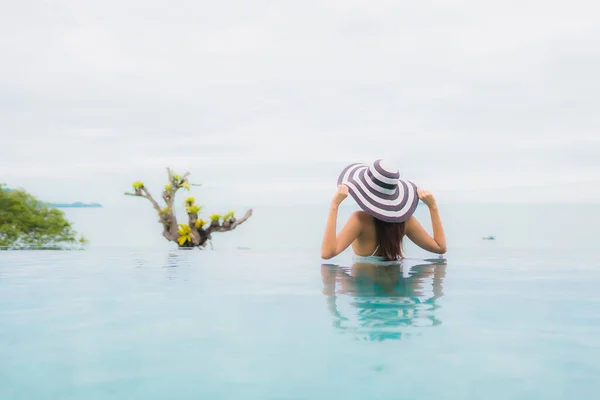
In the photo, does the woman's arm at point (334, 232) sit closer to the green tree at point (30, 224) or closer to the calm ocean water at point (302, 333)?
the calm ocean water at point (302, 333)

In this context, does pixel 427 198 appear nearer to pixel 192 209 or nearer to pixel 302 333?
pixel 302 333

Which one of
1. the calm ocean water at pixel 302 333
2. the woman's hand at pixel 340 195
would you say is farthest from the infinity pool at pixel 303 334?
the woman's hand at pixel 340 195

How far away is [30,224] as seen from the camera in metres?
21.5

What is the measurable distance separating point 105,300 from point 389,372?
2.71m

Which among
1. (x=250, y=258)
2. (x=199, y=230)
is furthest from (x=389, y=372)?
(x=199, y=230)

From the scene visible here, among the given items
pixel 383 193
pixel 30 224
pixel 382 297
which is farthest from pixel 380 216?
pixel 30 224

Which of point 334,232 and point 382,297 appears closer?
point 382,297

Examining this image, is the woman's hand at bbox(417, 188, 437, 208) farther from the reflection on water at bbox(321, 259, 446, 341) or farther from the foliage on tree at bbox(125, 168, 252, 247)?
the foliage on tree at bbox(125, 168, 252, 247)

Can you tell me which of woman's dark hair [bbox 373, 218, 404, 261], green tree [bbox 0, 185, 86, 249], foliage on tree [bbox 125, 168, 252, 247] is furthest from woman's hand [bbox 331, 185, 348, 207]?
green tree [bbox 0, 185, 86, 249]

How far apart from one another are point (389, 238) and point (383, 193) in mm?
617

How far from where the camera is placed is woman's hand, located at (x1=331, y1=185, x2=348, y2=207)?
18.7ft

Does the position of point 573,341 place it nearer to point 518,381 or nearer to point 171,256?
point 518,381

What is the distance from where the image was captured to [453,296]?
471 cm

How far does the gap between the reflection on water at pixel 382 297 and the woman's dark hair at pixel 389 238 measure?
127mm
